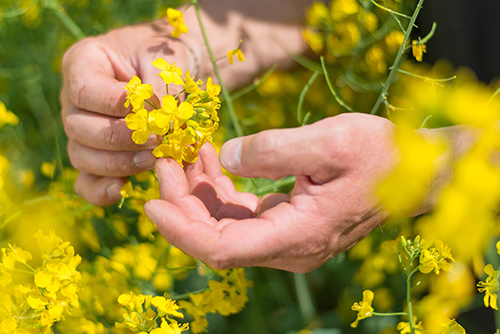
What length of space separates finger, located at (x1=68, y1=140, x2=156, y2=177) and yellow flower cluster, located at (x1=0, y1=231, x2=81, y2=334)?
6.4 inches

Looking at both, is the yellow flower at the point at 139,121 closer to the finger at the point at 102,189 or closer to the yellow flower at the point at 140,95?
the yellow flower at the point at 140,95

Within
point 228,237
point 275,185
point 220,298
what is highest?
point 228,237

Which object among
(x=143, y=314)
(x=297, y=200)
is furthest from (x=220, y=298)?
(x=297, y=200)

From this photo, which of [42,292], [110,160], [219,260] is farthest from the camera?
[110,160]

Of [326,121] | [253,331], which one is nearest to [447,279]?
[253,331]

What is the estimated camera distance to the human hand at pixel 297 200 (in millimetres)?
542

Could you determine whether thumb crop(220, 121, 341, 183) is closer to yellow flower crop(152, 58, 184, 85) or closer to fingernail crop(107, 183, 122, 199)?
yellow flower crop(152, 58, 184, 85)

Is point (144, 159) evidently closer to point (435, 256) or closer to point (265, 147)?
point (265, 147)

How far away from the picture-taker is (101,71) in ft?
2.52

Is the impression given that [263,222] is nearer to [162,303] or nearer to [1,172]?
[162,303]

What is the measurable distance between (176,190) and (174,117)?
11 centimetres

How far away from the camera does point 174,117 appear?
0.59m

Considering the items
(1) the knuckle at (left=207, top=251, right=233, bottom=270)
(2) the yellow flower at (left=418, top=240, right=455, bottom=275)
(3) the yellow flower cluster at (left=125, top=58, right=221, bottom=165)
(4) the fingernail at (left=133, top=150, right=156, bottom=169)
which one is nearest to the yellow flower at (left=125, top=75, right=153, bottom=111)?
(3) the yellow flower cluster at (left=125, top=58, right=221, bottom=165)

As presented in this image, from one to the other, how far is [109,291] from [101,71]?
18.2 inches
